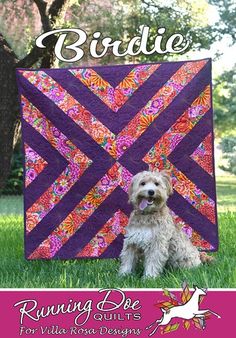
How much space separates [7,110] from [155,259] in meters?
2.60

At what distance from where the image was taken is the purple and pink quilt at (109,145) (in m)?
5.09

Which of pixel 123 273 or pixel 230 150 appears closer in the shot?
pixel 123 273

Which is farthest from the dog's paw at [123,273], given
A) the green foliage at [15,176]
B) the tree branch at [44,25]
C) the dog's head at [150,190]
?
the green foliage at [15,176]

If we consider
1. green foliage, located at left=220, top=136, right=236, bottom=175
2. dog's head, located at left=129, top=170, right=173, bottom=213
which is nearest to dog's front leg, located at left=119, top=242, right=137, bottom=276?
dog's head, located at left=129, top=170, right=173, bottom=213

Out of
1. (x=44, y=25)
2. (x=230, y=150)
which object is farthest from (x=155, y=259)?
(x=230, y=150)

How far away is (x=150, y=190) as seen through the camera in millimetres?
4305

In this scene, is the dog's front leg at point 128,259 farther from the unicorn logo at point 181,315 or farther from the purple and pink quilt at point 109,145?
the unicorn logo at point 181,315

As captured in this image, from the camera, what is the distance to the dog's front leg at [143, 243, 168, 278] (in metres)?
4.43

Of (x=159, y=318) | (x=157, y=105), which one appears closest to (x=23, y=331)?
(x=159, y=318)

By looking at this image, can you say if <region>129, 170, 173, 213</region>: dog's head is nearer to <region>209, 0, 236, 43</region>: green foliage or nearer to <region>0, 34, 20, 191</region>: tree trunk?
<region>0, 34, 20, 191</region>: tree trunk

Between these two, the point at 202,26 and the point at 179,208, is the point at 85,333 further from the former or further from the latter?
the point at 202,26

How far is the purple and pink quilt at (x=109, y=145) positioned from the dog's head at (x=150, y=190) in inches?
25.9

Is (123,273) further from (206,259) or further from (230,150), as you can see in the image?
(230,150)

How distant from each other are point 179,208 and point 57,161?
105 cm
